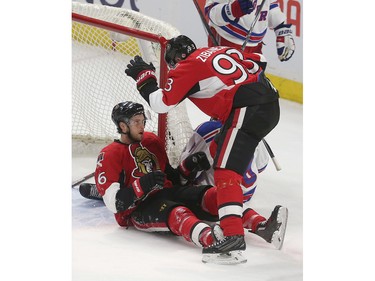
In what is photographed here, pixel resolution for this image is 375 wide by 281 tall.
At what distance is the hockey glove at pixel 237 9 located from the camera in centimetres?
351

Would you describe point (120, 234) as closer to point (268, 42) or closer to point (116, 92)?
point (116, 92)

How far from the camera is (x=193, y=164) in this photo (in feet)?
10.6

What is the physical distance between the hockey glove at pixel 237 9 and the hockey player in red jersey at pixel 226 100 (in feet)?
1.87

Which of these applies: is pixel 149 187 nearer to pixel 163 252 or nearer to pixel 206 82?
pixel 163 252

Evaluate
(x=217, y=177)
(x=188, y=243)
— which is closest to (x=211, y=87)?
(x=217, y=177)

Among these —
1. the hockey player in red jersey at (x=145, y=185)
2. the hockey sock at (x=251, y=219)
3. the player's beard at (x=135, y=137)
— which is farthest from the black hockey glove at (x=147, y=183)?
the hockey sock at (x=251, y=219)

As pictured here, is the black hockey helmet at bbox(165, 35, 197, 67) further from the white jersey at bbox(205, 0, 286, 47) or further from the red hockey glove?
the white jersey at bbox(205, 0, 286, 47)

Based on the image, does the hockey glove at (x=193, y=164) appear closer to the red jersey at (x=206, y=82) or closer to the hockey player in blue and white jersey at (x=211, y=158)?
the hockey player in blue and white jersey at (x=211, y=158)

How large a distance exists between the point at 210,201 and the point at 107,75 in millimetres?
933

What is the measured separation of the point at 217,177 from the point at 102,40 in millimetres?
1219

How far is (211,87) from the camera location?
9.54ft

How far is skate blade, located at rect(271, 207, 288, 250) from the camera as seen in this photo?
9.58 feet

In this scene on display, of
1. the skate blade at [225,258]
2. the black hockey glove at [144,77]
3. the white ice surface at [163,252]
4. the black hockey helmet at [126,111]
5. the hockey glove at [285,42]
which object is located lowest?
the white ice surface at [163,252]

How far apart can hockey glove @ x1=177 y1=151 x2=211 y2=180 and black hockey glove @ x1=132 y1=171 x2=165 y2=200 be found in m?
0.27
